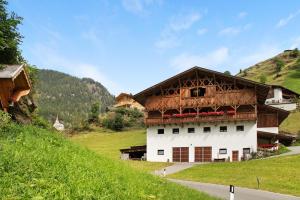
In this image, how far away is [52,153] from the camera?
14.0 metres

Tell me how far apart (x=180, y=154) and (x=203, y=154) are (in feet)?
10.1

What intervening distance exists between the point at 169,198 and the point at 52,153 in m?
4.00

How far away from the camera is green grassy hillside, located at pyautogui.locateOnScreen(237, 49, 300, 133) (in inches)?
4938

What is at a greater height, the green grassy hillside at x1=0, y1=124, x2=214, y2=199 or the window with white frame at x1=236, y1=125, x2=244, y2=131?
the window with white frame at x1=236, y1=125, x2=244, y2=131

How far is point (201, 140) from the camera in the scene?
5550 centimetres

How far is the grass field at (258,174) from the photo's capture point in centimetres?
3081

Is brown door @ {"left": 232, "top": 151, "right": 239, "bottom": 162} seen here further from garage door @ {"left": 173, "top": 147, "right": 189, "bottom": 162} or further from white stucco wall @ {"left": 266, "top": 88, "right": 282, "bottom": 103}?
white stucco wall @ {"left": 266, "top": 88, "right": 282, "bottom": 103}

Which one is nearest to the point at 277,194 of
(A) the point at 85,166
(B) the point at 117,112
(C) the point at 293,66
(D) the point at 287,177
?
(D) the point at 287,177

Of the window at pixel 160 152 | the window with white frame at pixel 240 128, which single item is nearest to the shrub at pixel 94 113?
the window at pixel 160 152

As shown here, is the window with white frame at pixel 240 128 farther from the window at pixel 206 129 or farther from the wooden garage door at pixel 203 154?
the wooden garage door at pixel 203 154

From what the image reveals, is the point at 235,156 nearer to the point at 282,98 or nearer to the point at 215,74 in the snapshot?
the point at 215,74

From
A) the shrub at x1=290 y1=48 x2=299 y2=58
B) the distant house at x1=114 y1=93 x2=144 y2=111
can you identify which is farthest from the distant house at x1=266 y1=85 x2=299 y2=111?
the shrub at x1=290 y1=48 x2=299 y2=58

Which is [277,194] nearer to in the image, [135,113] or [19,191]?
[19,191]

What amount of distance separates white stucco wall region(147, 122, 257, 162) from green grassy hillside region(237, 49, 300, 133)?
39.6 meters
